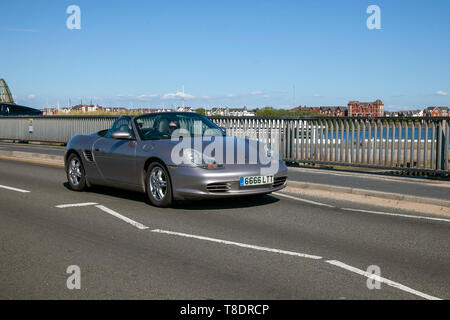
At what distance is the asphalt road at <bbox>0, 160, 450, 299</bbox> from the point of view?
4.32 metres

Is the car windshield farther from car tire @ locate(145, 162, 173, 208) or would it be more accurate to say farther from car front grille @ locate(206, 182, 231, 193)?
car front grille @ locate(206, 182, 231, 193)

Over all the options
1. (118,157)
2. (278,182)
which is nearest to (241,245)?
(278,182)

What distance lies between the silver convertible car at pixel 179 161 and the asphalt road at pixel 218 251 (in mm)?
356

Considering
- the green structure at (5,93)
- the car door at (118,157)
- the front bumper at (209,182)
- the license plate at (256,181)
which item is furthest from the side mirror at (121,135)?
the green structure at (5,93)

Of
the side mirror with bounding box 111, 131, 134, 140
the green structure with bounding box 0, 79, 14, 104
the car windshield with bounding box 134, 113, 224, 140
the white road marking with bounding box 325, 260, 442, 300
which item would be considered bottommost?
the white road marking with bounding box 325, 260, 442, 300

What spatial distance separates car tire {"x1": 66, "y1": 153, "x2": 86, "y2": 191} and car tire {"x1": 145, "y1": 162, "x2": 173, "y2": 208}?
216 cm

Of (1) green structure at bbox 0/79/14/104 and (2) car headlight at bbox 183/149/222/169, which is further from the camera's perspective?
(1) green structure at bbox 0/79/14/104

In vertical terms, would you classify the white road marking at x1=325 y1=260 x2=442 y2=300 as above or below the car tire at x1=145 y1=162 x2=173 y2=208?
below

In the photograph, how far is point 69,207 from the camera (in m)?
8.40

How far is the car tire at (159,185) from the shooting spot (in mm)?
8047

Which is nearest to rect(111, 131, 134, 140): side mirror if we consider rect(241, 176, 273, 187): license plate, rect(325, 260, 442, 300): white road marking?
rect(241, 176, 273, 187): license plate

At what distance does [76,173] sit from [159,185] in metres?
2.71

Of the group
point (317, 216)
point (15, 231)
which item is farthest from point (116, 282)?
point (317, 216)
